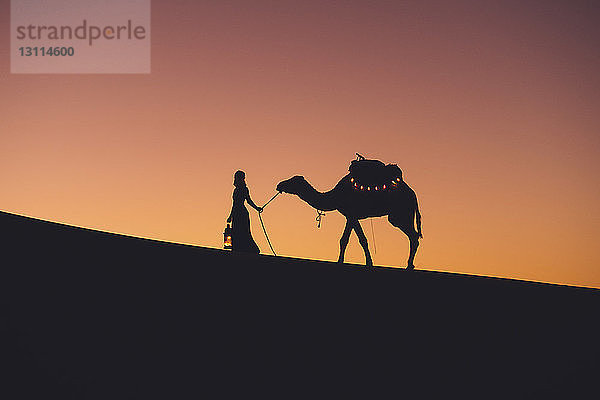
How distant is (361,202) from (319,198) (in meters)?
0.38

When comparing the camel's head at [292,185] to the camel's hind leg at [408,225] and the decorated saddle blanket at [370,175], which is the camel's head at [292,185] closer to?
the decorated saddle blanket at [370,175]

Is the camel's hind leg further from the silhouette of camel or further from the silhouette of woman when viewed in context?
the silhouette of woman

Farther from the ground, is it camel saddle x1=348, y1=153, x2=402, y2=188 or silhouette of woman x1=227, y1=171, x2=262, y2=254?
camel saddle x1=348, y1=153, x2=402, y2=188

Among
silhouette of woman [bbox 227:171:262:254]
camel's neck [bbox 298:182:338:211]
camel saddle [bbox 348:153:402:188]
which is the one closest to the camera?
silhouette of woman [bbox 227:171:262:254]

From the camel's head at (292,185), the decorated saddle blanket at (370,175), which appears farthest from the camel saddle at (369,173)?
the camel's head at (292,185)

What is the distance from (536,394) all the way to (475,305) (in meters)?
0.27

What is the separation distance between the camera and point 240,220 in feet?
15.5

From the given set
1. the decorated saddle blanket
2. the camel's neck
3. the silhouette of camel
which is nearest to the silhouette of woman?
the silhouette of camel

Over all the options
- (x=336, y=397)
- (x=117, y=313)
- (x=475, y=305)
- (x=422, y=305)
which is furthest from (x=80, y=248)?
(x=475, y=305)

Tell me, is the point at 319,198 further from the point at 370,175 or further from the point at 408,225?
the point at 408,225

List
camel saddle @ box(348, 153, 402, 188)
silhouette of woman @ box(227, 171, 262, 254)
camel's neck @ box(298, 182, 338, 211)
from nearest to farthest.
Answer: silhouette of woman @ box(227, 171, 262, 254) → camel saddle @ box(348, 153, 402, 188) → camel's neck @ box(298, 182, 338, 211)

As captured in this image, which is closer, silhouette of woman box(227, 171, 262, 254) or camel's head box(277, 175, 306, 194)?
silhouette of woman box(227, 171, 262, 254)

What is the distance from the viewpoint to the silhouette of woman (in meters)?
4.70

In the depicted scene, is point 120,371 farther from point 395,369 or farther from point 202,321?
point 395,369
